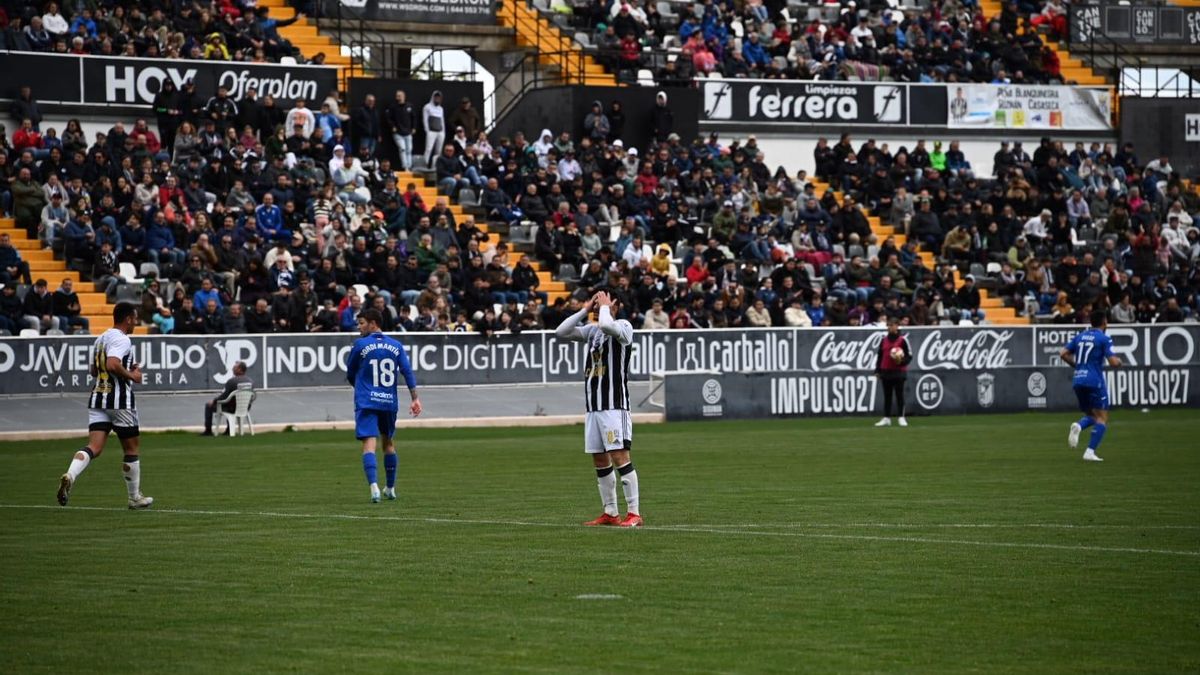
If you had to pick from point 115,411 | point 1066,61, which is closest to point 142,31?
point 115,411

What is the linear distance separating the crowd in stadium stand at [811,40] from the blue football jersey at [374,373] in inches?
1146

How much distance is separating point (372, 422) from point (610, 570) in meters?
6.30

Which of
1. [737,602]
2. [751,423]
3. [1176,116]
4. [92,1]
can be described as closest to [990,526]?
[737,602]

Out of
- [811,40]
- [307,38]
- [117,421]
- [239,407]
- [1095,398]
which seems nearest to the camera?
[117,421]

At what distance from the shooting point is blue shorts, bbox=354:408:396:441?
737 inches

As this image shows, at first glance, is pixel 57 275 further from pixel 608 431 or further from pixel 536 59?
pixel 608 431

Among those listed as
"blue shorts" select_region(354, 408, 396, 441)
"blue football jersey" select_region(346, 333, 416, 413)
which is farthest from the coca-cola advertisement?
"blue football jersey" select_region(346, 333, 416, 413)

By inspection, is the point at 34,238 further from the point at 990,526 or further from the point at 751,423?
the point at 990,526

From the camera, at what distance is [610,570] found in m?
13.0

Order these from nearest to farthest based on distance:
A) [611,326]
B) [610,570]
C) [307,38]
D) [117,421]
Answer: [610,570]
[611,326]
[117,421]
[307,38]

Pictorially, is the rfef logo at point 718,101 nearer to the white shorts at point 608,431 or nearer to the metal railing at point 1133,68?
the metal railing at point 1133,68

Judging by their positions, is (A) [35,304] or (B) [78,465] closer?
(B) [78,465]

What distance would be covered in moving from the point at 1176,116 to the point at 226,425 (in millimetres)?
33386

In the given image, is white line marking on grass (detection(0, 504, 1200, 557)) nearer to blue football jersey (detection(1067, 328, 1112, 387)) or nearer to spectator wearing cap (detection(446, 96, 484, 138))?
blue football jersey (detection(1067, 328, 1112, 387))
